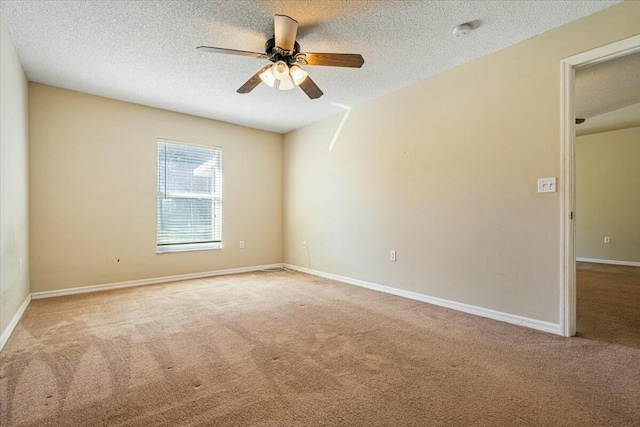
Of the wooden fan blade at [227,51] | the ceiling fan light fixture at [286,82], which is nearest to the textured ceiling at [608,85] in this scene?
the ceiling fan light fixture at [286,82]

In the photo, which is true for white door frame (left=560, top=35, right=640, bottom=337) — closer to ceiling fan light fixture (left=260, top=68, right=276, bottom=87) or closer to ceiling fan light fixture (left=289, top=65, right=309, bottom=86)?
ceiling fan light fixture (left=289, top=65, right=309, bottom=86)

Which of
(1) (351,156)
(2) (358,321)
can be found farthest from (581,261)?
(2) (358,321)

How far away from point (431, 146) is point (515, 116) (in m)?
0.82

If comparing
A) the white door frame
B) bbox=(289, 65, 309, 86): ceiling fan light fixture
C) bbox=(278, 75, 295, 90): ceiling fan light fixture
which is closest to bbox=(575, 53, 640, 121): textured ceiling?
the white door frame

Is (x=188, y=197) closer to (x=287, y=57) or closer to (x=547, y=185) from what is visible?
(x=287, y=57)

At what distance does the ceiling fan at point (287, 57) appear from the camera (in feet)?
7.14

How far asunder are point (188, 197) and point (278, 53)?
299cm

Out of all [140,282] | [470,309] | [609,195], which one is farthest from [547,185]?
[609,195]

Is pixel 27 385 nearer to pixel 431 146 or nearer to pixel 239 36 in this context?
pixel 239 36

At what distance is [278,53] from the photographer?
239 centimetres

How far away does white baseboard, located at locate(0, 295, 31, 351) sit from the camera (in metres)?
2.21

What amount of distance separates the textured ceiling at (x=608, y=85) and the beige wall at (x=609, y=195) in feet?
6.22

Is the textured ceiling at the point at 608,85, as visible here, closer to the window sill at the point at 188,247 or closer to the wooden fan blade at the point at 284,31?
the wooden fan blade at the point at 284,31

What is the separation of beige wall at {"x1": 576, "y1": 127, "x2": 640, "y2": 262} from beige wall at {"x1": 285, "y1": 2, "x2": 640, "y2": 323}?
5.10m
